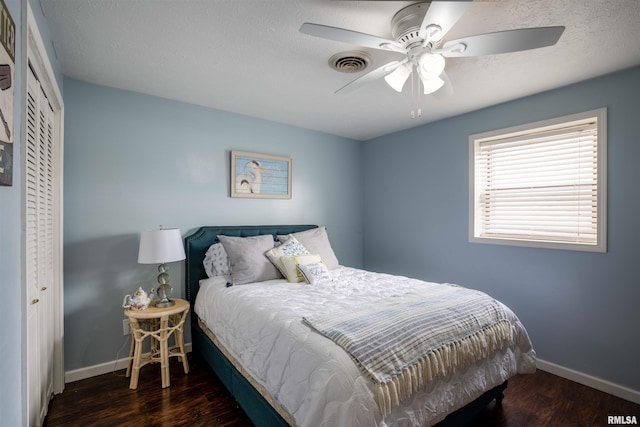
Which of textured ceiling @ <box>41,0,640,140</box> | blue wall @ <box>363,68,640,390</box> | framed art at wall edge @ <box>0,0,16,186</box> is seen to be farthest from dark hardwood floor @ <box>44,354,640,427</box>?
textured ceiling @ <box>41,0,640,140</box>

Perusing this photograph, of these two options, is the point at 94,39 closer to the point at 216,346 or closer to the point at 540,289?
the point at 216,346

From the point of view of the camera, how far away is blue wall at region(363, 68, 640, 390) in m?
2.30

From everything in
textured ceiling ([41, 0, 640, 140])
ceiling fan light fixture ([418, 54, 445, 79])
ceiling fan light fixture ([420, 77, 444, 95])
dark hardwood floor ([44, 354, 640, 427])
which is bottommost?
dark hardwood floor ([44, 354, 640, 427])

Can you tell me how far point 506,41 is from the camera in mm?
1468

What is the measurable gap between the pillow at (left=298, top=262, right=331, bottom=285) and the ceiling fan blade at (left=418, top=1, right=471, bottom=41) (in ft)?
6.30

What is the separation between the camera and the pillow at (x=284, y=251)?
9.39ft

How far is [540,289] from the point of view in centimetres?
271

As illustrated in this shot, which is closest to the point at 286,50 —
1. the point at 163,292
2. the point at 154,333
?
the point at 163,292

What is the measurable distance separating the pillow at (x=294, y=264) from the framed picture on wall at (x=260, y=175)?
96cm

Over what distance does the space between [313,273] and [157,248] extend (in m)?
1.26

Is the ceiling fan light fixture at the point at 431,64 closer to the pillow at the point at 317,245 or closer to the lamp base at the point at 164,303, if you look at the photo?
the pillow at the point at 317,245

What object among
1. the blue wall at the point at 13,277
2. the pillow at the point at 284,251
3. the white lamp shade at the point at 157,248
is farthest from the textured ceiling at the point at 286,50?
the pillow at the point at 284,251

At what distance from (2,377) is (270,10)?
184 cm

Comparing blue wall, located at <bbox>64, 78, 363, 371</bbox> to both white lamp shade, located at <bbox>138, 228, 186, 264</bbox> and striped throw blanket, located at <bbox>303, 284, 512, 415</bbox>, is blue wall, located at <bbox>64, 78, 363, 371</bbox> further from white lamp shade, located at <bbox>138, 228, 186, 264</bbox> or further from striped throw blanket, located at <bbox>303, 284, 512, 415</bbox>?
striped throw blanket, located at <bbox>303, 284, 512, 415</bbox>
